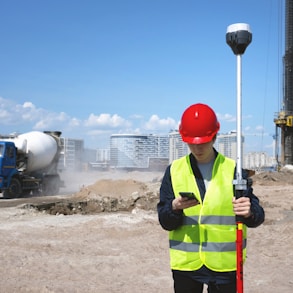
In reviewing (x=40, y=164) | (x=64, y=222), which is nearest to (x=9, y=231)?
(x=64, y=222)

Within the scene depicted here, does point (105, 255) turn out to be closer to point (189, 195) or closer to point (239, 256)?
point (239, 256)

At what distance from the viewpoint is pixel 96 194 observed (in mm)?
18281

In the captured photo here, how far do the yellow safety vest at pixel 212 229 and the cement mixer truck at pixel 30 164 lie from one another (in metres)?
16.8

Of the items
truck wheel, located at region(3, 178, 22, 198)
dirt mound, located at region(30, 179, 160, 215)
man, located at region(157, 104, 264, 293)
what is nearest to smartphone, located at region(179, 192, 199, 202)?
man, located at region(157, 104, 264, 293)

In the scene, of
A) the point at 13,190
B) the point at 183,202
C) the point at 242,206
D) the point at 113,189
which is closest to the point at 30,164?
the point at 13,190

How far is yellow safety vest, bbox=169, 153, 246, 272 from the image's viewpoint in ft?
8.20

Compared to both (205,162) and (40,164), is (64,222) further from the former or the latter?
(40,164)

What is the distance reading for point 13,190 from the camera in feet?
63.2

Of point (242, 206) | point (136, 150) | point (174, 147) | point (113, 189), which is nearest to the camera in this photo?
point (242, 206)

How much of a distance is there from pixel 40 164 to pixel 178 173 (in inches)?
768

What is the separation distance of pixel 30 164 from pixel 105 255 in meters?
13.7

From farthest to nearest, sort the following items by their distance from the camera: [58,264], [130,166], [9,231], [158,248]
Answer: [130,166], [9,231], [158,248], [58,264]

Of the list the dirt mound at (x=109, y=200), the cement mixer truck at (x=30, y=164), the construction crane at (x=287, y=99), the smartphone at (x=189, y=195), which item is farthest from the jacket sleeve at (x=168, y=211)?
the construction crane at (x=287, y=99)

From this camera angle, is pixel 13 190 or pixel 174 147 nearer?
pixel 13 190
